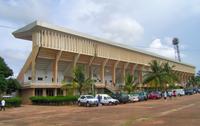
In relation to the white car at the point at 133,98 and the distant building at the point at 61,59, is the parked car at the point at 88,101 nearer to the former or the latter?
the white car at the point at 133,98

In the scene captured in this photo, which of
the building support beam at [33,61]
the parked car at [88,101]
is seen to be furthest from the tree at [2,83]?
the parked car at [88,101]

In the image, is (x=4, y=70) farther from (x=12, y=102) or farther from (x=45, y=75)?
(x=45, y=75)

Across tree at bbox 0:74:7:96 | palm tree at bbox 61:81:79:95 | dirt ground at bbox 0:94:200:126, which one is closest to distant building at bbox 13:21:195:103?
palm tree at bbox 61:81:79:95

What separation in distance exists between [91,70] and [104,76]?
7918mm

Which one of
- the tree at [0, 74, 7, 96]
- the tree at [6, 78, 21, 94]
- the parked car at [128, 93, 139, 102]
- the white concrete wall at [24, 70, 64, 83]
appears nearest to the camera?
the tree at [0, 74, 7, 96]

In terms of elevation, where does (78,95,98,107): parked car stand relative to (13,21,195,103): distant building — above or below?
below

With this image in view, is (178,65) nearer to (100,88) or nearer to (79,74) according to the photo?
(100,88)

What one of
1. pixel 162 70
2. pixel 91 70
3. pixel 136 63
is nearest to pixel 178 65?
pixel 136 63

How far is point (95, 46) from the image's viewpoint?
252 feet

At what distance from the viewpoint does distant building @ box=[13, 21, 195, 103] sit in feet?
208

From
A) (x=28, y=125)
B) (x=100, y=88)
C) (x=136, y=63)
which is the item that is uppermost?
(x=136, y=63)

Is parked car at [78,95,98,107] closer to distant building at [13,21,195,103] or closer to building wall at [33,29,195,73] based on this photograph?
distant building at [13,21,195,103]

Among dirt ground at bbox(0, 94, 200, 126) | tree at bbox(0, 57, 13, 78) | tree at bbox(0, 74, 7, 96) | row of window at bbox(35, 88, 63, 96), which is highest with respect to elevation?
tree at bbox(0, 57, 13, 78)

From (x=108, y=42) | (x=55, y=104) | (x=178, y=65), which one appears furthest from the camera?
(x=178, y=65)
